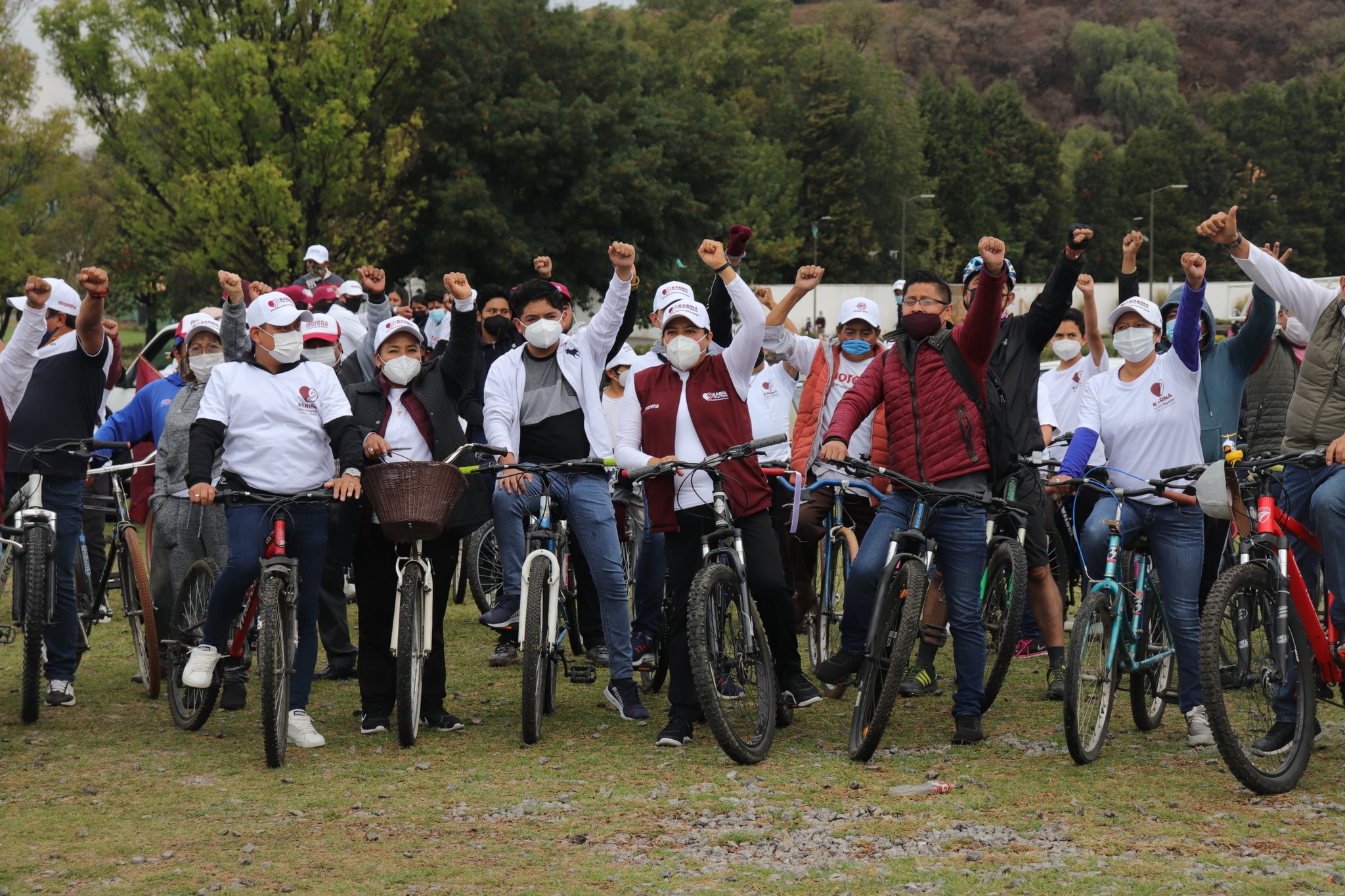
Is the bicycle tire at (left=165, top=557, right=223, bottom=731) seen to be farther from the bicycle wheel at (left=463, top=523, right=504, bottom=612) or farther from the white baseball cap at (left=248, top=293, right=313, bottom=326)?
the bicycle wheel at (left=463, top=523, right=504, bottom=612)

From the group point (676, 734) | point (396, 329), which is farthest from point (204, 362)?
point (676, 734)

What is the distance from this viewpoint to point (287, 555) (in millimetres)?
7531

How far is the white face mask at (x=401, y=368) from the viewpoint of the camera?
8.09 m

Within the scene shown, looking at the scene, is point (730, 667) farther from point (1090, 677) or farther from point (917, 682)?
point (917, 682)

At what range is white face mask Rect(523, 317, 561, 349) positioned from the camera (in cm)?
819

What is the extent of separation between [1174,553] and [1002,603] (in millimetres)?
1341

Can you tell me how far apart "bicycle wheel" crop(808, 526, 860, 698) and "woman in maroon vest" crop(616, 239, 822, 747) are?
1.39 meters

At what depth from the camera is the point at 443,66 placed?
44.7 meters

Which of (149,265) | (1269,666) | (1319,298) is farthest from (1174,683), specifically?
(149,265)

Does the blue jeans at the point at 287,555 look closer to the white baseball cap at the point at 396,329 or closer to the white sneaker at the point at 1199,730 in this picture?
the white baseball cap at the point at 396,329

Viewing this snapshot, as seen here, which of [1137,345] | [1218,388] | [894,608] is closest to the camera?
[894,608]

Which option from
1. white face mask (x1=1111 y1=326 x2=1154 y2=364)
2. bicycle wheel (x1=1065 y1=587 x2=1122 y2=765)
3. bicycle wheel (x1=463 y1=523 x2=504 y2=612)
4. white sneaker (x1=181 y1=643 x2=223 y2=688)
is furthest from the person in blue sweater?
bicycle wheel (x1=463 y1=523 x2=504 y2=612)

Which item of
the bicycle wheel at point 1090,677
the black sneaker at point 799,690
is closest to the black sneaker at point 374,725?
the black sneaker at point 799,690

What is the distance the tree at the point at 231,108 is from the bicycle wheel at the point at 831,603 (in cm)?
2608
